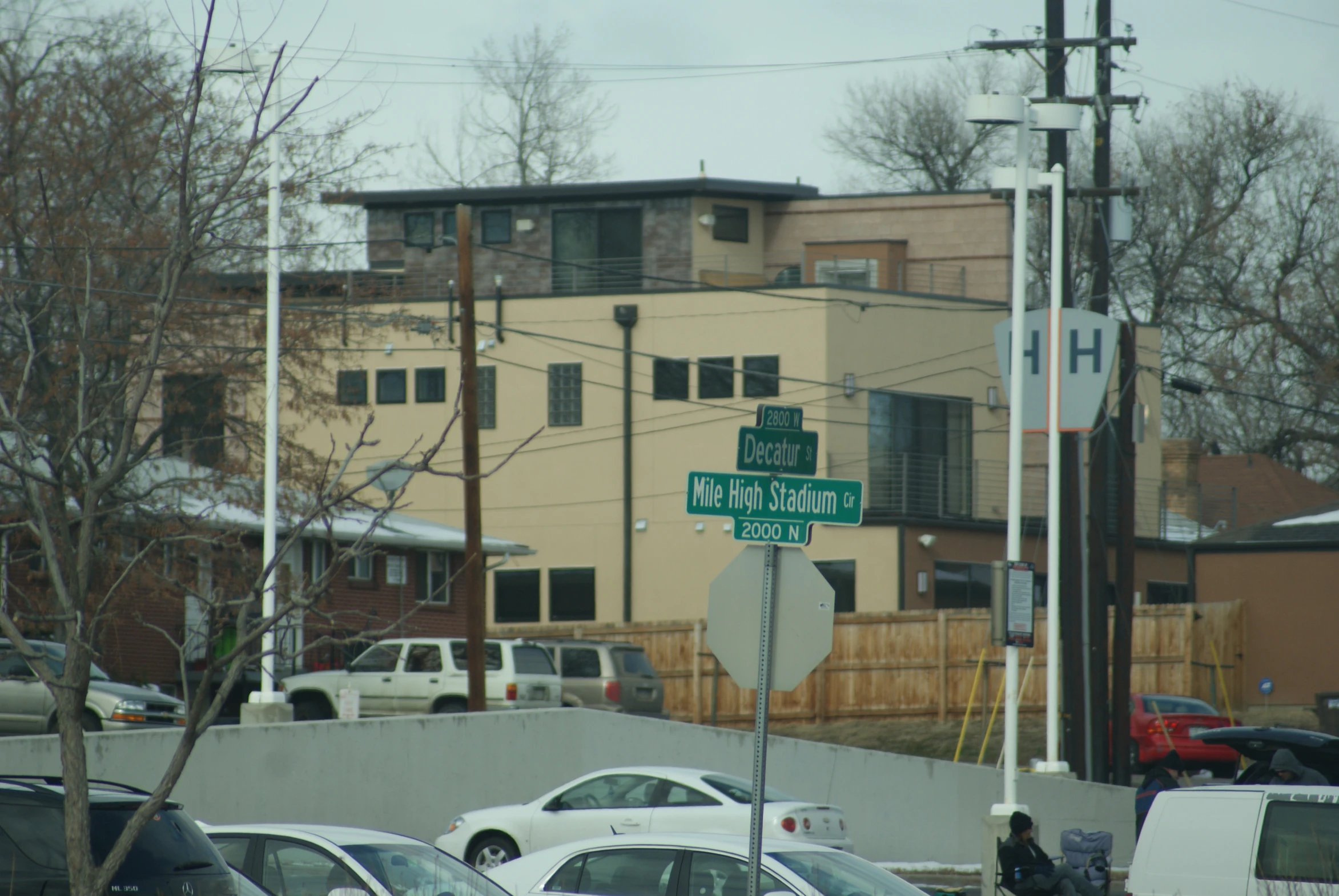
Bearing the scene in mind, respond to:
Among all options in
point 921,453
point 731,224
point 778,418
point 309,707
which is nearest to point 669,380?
point 731,224

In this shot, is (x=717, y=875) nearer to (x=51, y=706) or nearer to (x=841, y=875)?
(x=841, y=875)

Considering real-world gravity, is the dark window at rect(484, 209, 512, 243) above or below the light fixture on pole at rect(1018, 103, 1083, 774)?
above

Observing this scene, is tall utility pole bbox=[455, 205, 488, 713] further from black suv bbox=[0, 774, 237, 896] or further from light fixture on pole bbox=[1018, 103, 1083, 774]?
black suv bbox=[0, 774, 237, 896]

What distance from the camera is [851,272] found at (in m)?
42.4

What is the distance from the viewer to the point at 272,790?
2130cm

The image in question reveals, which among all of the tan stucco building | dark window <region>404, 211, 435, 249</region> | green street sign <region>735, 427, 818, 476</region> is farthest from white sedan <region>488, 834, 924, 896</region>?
dark window <region>404, 211, 435, 249</region>

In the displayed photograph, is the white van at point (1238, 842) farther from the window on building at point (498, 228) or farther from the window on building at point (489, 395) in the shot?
the window on building at point (498, 228)

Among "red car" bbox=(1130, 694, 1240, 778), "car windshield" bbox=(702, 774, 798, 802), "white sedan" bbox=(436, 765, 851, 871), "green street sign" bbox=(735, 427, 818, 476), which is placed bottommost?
"red car" bbox=(1130, 694, 1240, 778)

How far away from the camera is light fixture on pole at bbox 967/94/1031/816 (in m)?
16.7

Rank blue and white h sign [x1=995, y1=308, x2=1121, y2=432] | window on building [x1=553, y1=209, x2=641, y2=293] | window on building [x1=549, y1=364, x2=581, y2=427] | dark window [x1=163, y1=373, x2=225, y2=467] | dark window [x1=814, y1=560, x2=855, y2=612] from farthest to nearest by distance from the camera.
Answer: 1. window on building [x1=553, y1=209, x2=641, y2=293]
2. window on building [x1=549, y1=364, x2=581, y2=427]
3. dark window [x1=814, y1=560, x2=855, y2=612]
4. dark window [x1=163, y1=373, x2=225, y2=467]
5. blue and white h sign [x1=995, y1=308, x2=1121, y2=432]

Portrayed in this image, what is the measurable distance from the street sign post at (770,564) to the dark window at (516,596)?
32.3 m

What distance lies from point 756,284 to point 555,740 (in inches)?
805

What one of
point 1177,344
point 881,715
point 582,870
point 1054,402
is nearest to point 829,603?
point 582,870

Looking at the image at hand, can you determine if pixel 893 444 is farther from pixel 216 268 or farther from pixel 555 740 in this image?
pixel 555 740
